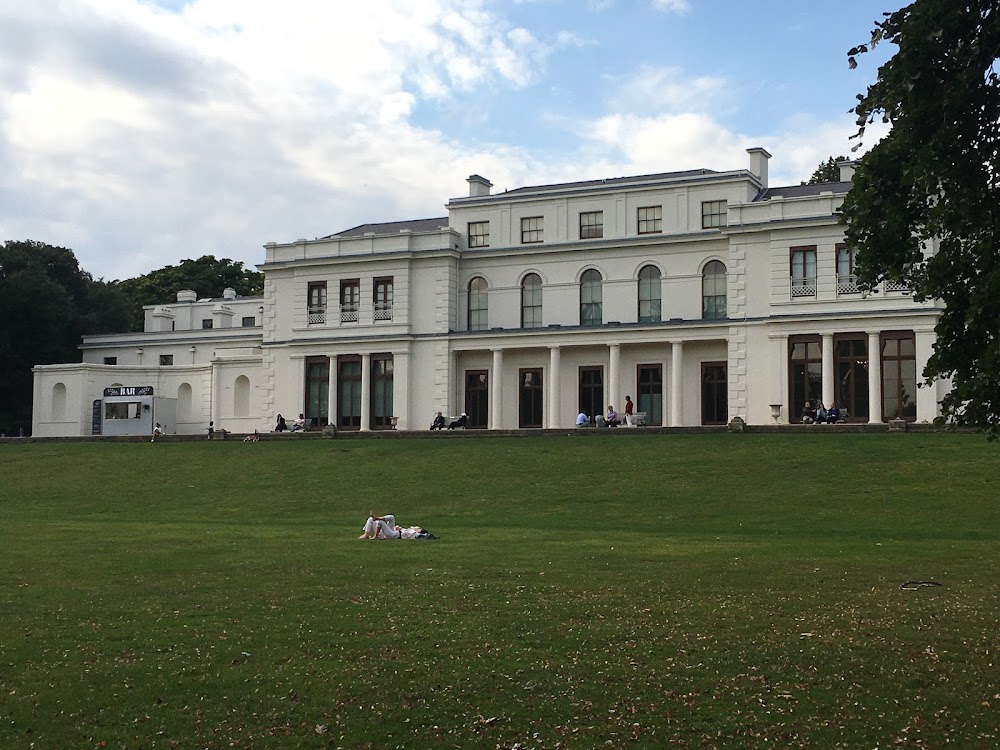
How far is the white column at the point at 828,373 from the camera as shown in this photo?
48656mm

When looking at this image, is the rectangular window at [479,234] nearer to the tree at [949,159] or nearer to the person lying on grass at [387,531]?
the person lying on grass at [387,531]

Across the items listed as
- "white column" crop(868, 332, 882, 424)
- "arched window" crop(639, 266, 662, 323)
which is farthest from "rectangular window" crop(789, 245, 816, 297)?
"arched window" crop(639, 266, 662, 323)

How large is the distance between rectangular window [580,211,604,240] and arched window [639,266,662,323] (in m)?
Result: 2.85

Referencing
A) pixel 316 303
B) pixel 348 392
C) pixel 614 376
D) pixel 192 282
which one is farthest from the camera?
pixel 192 282

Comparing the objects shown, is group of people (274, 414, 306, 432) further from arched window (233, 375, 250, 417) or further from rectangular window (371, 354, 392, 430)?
arched window (233, 375, 250, 417)

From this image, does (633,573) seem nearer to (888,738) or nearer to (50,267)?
(888,738)

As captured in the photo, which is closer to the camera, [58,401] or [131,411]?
[131,411]

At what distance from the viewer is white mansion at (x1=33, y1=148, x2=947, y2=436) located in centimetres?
4953

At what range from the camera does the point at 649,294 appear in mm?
55406

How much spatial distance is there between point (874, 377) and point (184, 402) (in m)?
37.8

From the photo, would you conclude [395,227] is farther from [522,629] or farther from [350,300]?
[522,629]

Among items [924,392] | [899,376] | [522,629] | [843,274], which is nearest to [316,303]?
[843,274]

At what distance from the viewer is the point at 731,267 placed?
2029 inches

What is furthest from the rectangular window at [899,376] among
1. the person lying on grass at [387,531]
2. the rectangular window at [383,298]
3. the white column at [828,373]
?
the person lying on grass at [387,531]
